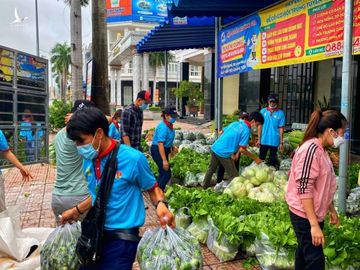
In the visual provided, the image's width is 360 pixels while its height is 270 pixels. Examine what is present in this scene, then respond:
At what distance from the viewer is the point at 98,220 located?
89.7 inches

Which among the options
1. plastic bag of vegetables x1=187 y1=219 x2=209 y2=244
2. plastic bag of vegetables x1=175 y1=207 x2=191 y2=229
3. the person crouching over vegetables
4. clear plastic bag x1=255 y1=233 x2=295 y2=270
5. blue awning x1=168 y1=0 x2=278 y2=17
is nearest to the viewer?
the person crouching over vegetables

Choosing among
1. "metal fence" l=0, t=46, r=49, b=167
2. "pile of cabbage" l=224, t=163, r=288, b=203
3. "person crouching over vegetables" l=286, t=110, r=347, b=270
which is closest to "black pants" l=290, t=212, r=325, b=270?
"person crouching over vegetables" l=286, t=110, r=347, b=270

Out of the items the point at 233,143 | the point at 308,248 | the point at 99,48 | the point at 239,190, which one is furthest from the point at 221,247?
the point at 99,48

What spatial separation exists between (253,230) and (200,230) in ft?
2.79

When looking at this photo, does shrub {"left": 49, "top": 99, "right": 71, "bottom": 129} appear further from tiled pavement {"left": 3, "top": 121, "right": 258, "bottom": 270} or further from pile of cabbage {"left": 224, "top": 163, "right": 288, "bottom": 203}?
pile of cabbage {"left": 224, "top": 163, "right": 288, "bottom": 203}

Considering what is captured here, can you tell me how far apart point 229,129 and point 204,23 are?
15.2 ft

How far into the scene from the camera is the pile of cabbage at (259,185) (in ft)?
17.7

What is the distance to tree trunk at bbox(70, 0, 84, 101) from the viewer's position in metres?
10.1

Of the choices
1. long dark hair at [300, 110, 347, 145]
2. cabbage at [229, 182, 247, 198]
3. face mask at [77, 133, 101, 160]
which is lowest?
cabbage at [229, 182, 247, 198]

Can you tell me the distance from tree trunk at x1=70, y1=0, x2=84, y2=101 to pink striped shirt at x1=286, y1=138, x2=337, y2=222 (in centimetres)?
842

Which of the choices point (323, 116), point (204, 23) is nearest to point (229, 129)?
point (323, 116)

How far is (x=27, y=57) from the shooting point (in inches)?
223

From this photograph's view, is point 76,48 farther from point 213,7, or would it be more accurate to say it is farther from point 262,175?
point 262,175

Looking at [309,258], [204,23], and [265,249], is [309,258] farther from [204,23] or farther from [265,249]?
[204,23]
